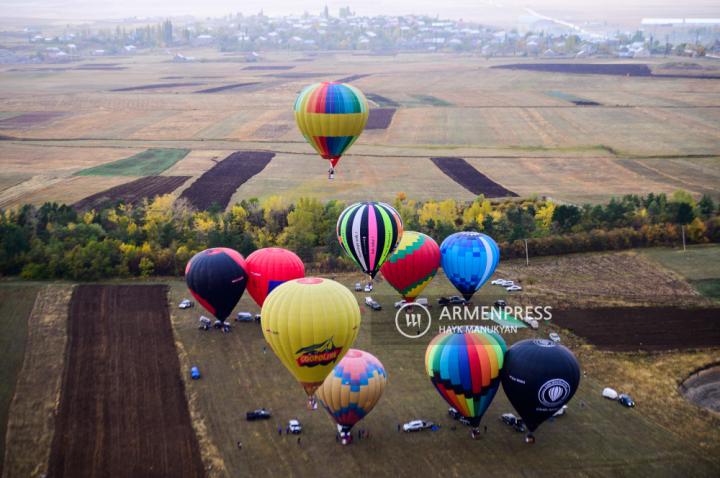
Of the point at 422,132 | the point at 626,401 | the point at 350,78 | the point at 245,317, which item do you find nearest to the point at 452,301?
the point at 245,317

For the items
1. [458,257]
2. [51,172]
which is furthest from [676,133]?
[51,172]

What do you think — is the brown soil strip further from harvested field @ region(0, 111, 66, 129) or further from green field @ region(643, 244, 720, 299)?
harvested field @ region(0, 111, 66, 129)

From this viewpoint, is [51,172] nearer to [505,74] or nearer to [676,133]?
[676,133]

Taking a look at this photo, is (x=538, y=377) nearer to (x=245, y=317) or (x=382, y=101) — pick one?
(x=245, y=317)

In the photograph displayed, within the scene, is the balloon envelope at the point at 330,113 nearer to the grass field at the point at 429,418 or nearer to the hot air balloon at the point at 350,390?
the grass field at the point at 429,418

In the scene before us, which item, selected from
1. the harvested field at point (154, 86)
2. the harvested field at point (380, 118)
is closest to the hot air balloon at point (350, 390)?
the harvested field at point (380, 118)

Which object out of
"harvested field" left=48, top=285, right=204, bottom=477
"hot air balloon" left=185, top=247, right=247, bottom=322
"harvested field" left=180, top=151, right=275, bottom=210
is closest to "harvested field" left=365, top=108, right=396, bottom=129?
"harvested field" left=180, top=151, right=275, bottom=210
